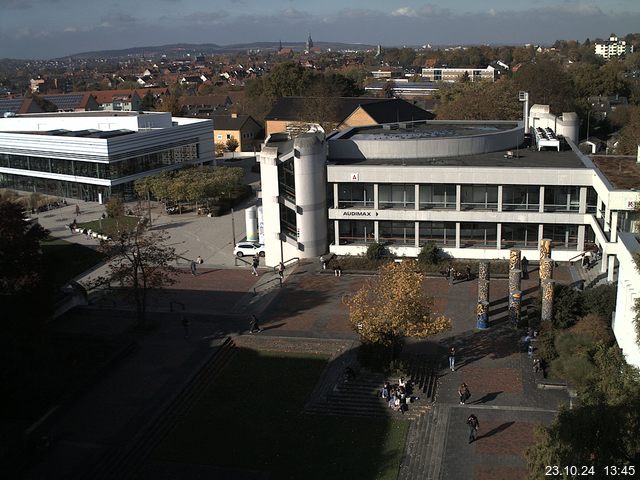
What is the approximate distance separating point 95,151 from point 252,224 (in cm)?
2424

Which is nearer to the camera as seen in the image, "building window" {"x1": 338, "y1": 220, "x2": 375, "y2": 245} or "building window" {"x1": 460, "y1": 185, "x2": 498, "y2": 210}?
"building window" {"x1": 460, "y1": 185, "x2": 498, "y2": 210}

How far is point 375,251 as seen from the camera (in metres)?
43.9

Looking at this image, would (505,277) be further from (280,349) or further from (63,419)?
(63,419)

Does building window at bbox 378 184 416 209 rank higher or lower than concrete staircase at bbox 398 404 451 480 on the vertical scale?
higher

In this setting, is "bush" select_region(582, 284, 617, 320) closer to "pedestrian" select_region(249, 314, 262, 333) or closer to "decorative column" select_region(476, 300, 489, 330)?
"decorative column" select_region(476, 300, 489, 330)

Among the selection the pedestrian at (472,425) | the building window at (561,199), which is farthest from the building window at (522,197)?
the pedestrian at (472,425)

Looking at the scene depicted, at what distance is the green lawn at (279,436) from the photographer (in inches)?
931

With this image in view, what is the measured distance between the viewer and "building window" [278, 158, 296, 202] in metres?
44.3

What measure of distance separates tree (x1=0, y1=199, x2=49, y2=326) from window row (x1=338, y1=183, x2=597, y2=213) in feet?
67.4

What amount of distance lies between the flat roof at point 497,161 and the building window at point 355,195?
225 centimetres

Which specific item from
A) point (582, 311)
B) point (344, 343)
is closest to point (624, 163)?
point (582, 311)

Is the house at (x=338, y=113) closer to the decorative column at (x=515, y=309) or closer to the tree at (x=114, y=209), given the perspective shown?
the tree at (x=114, y=209)

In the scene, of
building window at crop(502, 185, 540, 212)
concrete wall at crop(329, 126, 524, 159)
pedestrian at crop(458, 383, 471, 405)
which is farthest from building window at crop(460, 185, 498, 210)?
pedestrian at crop(458, 383, 471, 405)

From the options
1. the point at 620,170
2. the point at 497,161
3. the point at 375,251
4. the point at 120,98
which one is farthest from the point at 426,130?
the point at 120,98
